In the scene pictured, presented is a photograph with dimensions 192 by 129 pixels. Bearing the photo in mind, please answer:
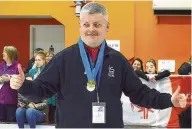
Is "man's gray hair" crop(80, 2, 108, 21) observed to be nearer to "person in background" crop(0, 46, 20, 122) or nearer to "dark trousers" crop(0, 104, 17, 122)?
"person in background" crop(0, 46, 20, 122)

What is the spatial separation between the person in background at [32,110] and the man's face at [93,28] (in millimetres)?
3203

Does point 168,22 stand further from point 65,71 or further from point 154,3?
point 65,71

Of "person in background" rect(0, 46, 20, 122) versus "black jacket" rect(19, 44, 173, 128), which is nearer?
"black jacket" rect(19, 44, 173, 128)

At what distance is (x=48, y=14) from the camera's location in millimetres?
8656

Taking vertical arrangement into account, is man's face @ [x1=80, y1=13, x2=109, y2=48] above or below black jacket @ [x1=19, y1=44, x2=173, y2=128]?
above

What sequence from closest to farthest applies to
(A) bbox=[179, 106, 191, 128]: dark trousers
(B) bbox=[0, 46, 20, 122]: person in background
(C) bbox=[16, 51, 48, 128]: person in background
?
(A) bbox=[179, 106, 191, 128]: dark trousers
(C) bbox=[16, 51, 48, 128]: person in background
(B) bbox=[0, 46, 20, 122]: person in background

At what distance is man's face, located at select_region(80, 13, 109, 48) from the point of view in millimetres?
2209

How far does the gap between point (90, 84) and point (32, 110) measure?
3398 mm

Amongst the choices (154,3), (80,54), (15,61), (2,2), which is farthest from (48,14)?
(80,54)

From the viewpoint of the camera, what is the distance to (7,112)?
575cm

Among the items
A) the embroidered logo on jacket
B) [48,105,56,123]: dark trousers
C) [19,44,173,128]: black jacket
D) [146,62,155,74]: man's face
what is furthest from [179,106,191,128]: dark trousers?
[146,62,155,74]: man's face

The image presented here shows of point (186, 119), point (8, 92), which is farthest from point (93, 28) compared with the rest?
point (8, 92)

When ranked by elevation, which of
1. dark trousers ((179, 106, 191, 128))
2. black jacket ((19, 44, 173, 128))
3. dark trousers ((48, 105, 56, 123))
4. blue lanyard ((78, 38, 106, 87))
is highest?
blue lanyard ((78, 38, 106, 87))

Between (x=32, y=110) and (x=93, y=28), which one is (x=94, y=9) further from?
(x=32, y=110)
